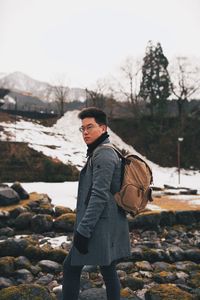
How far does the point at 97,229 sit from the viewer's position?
2.68 meters

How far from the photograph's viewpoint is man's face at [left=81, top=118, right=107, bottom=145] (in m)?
2.85

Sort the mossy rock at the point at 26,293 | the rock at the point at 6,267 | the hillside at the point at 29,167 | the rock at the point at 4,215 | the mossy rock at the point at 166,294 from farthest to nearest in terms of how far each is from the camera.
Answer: the hillside at the point at 29,167 → the rock at the point at 4,215 → the rock at the point at 6,267 → the mossy rock at the point at 166,294 → the mossy rock at the point at 26,293

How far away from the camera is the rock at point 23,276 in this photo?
529 cm

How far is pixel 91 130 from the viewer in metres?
2.85

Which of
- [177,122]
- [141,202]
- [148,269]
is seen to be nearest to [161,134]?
[177,122]

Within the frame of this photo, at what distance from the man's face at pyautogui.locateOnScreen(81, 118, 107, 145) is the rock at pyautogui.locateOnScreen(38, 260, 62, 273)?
3865mm

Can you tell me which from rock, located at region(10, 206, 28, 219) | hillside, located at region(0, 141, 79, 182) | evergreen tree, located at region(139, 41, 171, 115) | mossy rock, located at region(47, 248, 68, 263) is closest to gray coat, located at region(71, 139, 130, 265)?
mossy rock, located at region(47, 248, 68, 263)

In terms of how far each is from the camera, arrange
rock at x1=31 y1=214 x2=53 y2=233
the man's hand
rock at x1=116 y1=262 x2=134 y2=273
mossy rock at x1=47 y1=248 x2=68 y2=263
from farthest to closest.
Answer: rock at x1=31 y1=214 x2=53 y2=233 → mossy rock at x1=47 y1=248 x2=68 y2=263 → rock at x1=116 y1=262 x2=134 y2=273 → the man's hand

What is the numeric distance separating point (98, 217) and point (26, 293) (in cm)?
225

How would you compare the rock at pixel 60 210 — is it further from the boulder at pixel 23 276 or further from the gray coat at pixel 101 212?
the gray coat at pixel 101 212

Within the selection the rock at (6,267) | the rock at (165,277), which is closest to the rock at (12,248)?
the rock at (6,267)

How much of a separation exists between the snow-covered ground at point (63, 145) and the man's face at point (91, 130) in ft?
36.9

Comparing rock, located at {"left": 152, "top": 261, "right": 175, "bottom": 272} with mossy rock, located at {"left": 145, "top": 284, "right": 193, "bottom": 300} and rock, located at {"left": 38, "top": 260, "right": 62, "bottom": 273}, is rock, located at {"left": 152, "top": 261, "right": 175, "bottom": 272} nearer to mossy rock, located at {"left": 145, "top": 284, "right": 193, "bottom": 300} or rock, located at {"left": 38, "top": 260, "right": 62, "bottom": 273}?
mossy rock, located at {"left": 145, "top": 284, "right": 193, "bottom": 300}

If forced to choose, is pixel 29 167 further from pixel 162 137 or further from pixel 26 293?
pixel 162 137
